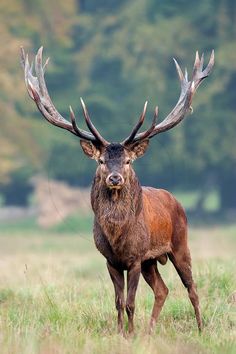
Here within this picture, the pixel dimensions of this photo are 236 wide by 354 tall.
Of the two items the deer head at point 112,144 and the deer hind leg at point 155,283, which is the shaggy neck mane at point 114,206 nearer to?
the deer head at point 112,144

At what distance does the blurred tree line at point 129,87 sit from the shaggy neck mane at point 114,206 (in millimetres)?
21665

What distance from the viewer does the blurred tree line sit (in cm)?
3234

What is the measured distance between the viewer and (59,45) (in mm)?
35062

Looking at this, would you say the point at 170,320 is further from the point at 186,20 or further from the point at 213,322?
the point at 186,20

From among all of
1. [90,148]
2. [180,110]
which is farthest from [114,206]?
[180,110]

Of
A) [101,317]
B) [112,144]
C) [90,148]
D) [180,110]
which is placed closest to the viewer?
[112,144]

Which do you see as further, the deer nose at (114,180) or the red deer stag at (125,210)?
the red deer stag at (125,210)

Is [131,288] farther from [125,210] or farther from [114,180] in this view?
[114,180]

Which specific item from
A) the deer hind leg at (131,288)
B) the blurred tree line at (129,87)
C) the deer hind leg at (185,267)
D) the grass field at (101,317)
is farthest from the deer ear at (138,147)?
the blurred tree line at (129,87)

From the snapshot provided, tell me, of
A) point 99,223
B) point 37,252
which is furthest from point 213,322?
point 37,252

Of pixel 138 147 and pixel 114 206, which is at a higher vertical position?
pixel 138 147

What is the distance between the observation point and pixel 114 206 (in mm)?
9312

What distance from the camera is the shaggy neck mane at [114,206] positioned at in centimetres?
927

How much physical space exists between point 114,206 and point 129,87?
2540 centimetres
